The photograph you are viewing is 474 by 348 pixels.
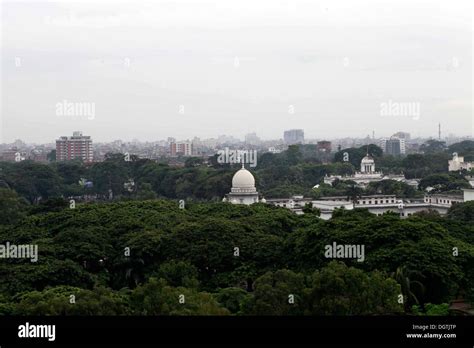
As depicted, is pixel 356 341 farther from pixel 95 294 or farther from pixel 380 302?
pixel 95 294

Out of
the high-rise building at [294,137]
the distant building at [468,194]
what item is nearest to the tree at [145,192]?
the distant building at [468,194]

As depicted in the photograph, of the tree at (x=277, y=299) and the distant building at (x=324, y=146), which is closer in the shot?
the tree at (x=277, y=299)

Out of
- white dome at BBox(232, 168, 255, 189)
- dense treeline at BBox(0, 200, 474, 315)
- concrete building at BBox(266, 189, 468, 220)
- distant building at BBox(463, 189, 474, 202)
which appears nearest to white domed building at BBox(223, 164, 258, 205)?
white dome at BBox(232, 168, 255, 189)

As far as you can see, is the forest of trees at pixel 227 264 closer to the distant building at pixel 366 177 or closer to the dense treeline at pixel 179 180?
the dense treeline at pixel 179 180

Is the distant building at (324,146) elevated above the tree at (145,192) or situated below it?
above

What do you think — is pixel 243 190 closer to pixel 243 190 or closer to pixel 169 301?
pixel 243 190
